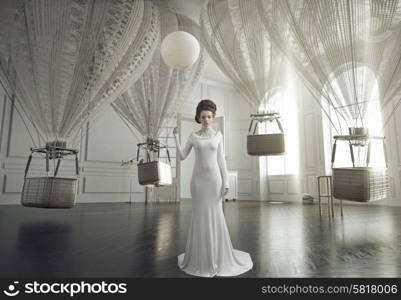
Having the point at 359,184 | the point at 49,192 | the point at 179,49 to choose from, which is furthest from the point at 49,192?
the point at 359,184

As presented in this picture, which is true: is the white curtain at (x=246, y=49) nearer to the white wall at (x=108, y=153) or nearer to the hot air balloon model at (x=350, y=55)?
the hot air balloon model at (x=350, y=55)

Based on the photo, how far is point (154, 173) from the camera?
Answer: 146 inches

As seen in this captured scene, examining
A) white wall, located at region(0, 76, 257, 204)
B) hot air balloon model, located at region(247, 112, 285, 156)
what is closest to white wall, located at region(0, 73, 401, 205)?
white wall, located at region(0, 76, 257, 204)

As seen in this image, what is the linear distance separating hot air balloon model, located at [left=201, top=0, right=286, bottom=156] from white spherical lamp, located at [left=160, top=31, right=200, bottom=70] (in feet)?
1.20

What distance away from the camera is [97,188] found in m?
7.04

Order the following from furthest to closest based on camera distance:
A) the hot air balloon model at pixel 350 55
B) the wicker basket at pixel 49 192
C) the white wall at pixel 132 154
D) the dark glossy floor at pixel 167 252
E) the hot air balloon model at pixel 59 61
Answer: the white wall at pixel 132 154, the hot air balloon model at pixel 59 61, the wicker basket at pixel 49 192, the hot air balloon model at pixel 350 55, the dark glossy floor at pixel 167 252

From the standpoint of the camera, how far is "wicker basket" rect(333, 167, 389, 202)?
2.11m

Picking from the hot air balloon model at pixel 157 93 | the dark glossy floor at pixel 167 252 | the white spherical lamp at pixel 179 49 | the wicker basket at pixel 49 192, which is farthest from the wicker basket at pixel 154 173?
the white spherical lamp at pixel 179 49

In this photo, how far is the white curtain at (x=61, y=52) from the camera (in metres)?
2.94

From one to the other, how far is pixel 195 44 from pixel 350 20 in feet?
6.51

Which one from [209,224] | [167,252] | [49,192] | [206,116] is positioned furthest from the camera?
[49,192]

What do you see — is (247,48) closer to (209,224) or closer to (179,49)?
(179,49)

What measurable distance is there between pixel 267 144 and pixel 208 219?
2033 mm

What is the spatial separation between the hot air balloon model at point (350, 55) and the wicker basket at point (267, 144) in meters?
0.64
